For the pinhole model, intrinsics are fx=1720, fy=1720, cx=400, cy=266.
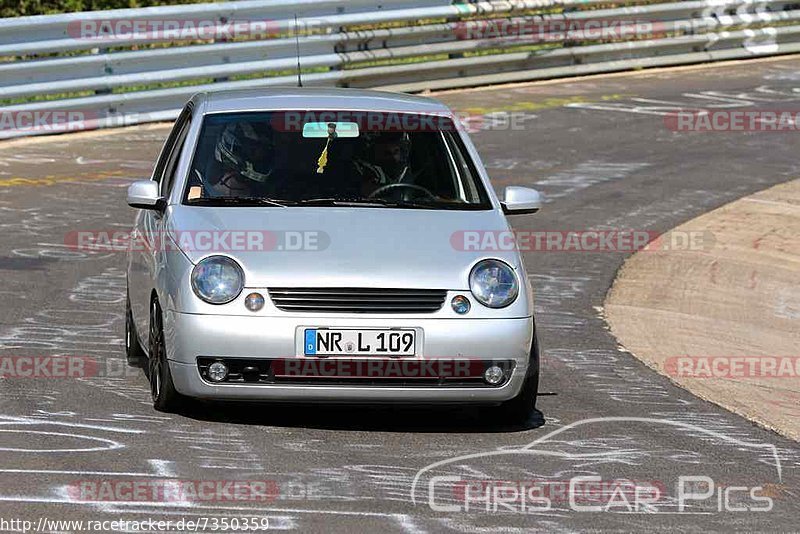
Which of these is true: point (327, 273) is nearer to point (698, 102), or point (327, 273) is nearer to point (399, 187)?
point (399, 187)

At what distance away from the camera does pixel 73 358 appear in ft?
29.9

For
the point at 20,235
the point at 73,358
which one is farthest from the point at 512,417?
the point at 20,235

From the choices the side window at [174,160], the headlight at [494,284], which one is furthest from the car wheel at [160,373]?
the headlight at [494,284]

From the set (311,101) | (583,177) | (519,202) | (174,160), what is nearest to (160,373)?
(174,160)

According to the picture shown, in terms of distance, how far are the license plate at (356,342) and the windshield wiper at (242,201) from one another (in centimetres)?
102

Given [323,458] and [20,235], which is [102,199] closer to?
[20,235]

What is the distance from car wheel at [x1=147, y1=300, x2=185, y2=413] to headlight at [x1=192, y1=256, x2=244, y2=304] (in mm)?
378

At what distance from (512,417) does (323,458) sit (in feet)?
3.86

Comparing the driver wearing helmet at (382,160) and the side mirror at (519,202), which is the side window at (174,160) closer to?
the driver wearing helmet at (382,160)

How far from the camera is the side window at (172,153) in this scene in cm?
873

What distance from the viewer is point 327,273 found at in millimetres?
7332

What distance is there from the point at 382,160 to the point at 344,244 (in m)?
1.02

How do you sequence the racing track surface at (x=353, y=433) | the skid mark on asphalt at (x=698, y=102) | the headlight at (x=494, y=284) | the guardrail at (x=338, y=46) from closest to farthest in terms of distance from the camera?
the racing track surface at (x=353, y=433)
the headlight at (x=494, y=284)
the guardrail at (x=338, y=46)
the skid mark on asphalt at (x=698, y=102)

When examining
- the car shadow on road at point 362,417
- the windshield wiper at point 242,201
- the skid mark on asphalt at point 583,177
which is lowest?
the skid mark on asphalt at point 583,177
